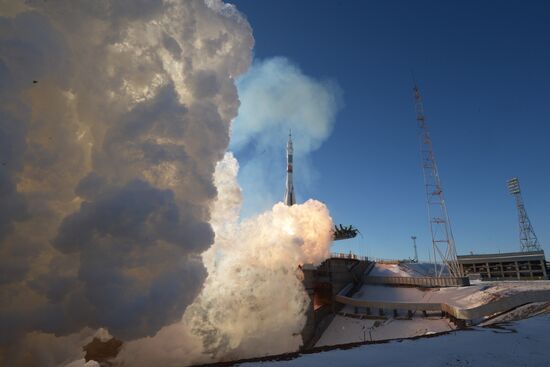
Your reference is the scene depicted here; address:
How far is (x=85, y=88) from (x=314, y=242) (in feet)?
110

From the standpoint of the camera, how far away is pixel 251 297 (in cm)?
3328

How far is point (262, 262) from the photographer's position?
36125 mm

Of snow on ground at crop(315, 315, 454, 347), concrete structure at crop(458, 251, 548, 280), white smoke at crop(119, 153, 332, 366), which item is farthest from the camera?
concrete structure at crop(458, 251, 548, 280)

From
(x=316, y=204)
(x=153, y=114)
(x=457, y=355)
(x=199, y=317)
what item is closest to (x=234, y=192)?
(x=153, y=114)

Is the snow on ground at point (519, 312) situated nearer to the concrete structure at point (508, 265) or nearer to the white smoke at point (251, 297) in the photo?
the white smoke at point (251, 297)

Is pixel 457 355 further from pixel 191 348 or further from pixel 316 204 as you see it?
pixel 316 204

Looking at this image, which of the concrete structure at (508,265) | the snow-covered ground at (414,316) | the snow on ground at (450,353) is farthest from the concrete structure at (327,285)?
the concrete structure at (508,265)

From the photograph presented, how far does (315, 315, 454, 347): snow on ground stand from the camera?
3284cm

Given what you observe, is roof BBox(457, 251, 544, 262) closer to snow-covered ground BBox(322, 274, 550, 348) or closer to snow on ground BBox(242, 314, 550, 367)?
snow-covered ground BBox(322, 274, 550, 348)

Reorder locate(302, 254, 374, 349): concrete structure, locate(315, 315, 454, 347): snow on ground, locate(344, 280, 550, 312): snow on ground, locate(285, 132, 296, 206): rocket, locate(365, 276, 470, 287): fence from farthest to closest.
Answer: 1. locate(285, 132, 296, 206): rocket
2. locate(365, 276, 470, 287): fence
3. locate(302, 254, 374, 349): concrete structure
4. locate(344, 280, 550, 312): snow on ground
5. locate(315, 315, 454, 347): snow on ground

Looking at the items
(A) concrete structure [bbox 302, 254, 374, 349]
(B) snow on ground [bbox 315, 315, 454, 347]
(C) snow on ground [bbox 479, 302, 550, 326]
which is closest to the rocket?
(A) concrete structure [bbox 302, 254, 374, 349]

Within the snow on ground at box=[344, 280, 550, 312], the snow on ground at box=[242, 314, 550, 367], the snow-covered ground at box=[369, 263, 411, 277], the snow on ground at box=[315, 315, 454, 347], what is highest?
the snow-covered ground at box=[369, 263, 411, 277]

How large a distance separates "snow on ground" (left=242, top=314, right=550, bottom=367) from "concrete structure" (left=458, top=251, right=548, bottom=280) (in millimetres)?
78907

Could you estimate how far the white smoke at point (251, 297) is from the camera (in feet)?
76.4
